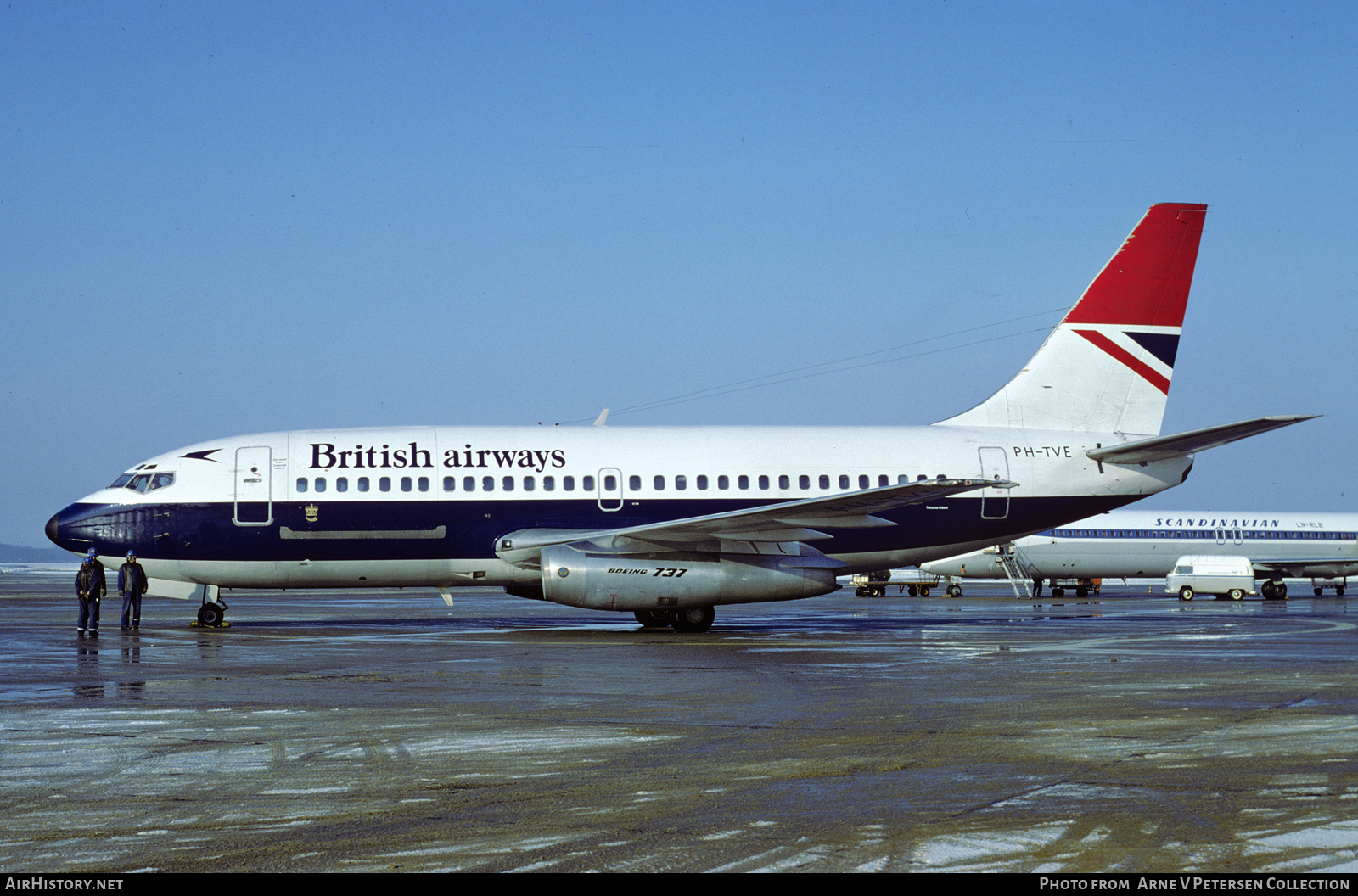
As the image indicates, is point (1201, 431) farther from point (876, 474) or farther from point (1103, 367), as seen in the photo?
point (876, 474)

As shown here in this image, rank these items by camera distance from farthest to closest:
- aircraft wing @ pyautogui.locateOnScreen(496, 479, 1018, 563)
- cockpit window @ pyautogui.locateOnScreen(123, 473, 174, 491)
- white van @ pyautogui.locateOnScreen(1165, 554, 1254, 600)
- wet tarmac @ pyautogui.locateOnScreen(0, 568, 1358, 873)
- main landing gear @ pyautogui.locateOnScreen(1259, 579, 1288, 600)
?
main landing gear @ pyautogui.locateOnScreen(1259, 579, 1288, 600), white van @ pyautogui.locateOnScreen(1165, 554, 1254, 600), cockpit window @ pyautogui.locateOnScreen(123, 473, 174, 491), aircraft wing @ pyautogui.locateOnScreen(496, 479, 1018, 563), wet tarmac @ pyautogui.locateOnScreen(0, 568, 1358, 873)

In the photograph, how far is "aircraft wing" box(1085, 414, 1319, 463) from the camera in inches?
856

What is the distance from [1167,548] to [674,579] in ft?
129

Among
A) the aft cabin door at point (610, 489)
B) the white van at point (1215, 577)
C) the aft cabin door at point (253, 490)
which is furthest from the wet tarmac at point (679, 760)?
the white van at point (1215, 577)

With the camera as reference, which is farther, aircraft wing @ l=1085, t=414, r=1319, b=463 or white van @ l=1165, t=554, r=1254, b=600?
white van @ l=1165, t=554, r=1254, b=600

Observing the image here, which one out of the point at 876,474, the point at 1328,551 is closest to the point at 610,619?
the point at 876,474

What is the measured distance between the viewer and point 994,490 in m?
24.7

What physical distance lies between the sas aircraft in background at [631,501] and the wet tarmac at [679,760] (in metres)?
4.08

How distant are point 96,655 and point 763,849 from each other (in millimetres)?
14546

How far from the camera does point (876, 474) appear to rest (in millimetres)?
24750

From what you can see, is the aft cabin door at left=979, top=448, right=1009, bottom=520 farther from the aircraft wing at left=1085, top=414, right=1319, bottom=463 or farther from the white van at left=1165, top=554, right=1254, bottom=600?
the white van at left=1165, top=554, right=1254, bottom=600

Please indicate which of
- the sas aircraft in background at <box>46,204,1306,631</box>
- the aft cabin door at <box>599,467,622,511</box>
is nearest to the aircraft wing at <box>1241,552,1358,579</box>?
the sas aircraft in background at <box>46,204,1306,631</box>

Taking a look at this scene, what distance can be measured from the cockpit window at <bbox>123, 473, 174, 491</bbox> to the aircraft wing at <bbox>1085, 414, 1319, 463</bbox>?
1817 centimetres

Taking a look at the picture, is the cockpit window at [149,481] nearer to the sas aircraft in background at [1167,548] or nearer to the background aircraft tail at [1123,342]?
the background aircraft tail at [1123,342]
